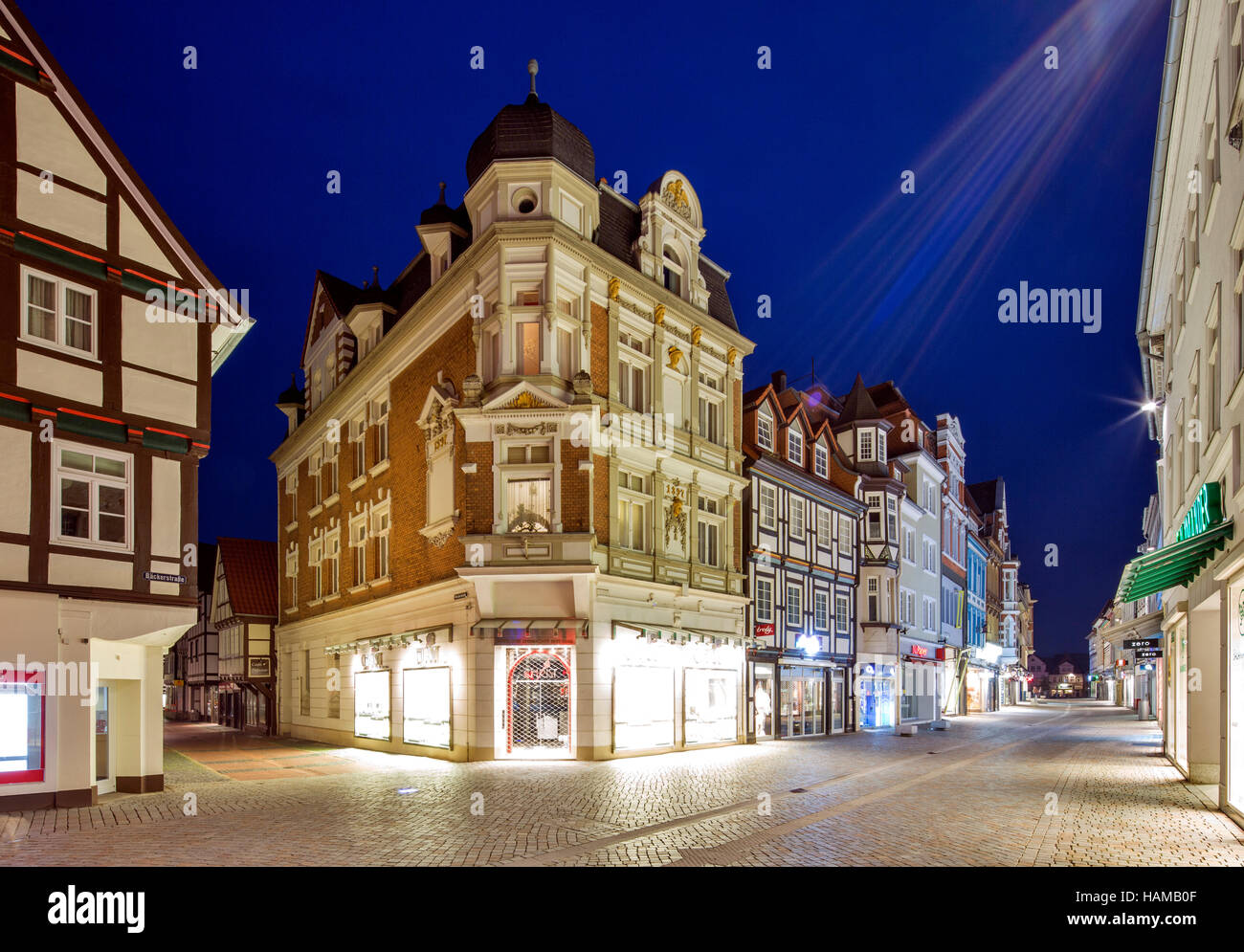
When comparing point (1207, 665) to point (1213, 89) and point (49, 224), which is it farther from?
point (49, 224)

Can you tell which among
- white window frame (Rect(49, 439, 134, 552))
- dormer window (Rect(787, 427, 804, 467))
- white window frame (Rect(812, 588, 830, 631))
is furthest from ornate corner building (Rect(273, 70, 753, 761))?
white window frame (Rect(49, 439, 134, 552))

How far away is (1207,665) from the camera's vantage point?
18516 mm

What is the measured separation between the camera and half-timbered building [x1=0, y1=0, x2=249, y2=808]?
50.2 ft

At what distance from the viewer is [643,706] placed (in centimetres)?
2508

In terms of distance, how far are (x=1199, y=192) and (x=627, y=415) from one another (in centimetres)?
1407

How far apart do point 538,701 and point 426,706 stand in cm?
451

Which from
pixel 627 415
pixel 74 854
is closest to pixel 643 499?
pixel 627 415

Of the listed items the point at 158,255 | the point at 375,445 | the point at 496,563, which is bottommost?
the point at 496,563

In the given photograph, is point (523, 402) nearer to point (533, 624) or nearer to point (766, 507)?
point (533, 624)

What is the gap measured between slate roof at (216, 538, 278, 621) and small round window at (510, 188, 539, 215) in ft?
88.1

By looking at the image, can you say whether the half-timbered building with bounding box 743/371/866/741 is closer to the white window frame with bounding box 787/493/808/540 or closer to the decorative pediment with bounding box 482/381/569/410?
the white window frame with bounding box 787/493/808/540

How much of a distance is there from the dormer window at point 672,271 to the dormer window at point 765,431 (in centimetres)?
673

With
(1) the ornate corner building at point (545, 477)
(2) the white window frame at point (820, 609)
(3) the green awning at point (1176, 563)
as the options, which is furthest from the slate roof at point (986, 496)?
(3) the green awning at point (1176, 563)

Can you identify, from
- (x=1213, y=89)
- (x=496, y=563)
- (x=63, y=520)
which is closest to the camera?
(x=1213, y=89)
